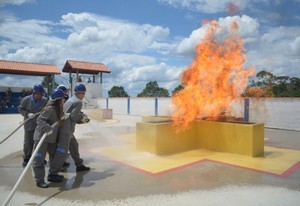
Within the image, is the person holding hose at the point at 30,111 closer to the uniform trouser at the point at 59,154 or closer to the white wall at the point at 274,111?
the uniform trouser at the point at 59,154

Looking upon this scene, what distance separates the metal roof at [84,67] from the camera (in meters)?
32.6

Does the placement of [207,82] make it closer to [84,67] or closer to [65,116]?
[65,116]

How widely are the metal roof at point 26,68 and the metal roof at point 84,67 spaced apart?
6.29 ft

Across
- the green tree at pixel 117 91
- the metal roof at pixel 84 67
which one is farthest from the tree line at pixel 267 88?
the metal roof at pixel 84 67

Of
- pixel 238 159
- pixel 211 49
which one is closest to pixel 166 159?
pixel 238 159

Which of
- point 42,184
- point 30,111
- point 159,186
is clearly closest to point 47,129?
point 42,184

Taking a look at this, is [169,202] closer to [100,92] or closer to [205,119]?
[205,119]

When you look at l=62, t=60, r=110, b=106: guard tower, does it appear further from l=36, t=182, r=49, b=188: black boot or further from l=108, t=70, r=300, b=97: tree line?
l=36, t=182, r=49, b=188: black boot

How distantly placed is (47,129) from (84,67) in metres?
28.9

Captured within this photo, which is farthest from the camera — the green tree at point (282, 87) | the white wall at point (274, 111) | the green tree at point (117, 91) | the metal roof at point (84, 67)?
the green tree at point (117, 91)

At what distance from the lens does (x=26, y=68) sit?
29469mm

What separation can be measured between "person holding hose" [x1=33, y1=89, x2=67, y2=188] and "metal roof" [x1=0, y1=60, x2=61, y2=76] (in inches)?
1020

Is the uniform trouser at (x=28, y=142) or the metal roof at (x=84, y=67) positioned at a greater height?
the metal roof at (x=84, y=67)

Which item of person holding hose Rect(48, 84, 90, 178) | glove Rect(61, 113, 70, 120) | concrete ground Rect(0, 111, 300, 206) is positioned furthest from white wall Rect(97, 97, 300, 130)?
glove Rect(61, 113, 70, 120)
